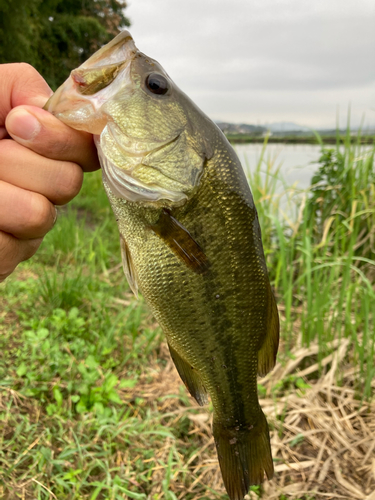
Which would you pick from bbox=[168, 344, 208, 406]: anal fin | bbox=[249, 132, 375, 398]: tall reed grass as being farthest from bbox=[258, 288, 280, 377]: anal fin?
bbox=[249, 132, 375, 398]: tall reed grass

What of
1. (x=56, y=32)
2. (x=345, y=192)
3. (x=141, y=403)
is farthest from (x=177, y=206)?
(x=56, y=32)

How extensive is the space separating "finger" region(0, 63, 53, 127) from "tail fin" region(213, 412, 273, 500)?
1.35 metres

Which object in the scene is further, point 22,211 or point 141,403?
point 141,403

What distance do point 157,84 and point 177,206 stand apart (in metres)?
0.41

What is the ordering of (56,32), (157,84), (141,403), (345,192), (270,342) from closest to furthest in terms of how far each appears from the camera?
(157,84)
(270,342)
(141,403)
(345,192)
(56,32)

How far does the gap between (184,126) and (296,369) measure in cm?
215

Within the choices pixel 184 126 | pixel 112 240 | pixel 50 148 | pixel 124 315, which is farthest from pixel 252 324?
pixel 112 240

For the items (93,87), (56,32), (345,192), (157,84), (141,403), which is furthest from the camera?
(56,32)

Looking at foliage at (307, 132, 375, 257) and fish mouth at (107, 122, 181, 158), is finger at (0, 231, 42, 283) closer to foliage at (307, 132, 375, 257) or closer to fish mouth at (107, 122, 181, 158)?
fish mouth at (107, 122, 181, 158)

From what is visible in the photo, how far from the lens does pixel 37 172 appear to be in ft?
3.84

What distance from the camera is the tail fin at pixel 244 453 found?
1.38m

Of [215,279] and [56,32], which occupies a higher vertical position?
[56,32]

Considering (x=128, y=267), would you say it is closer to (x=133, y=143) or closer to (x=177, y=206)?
(x=177, y=206)

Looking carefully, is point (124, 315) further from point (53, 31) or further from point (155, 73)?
point (53, 31)
